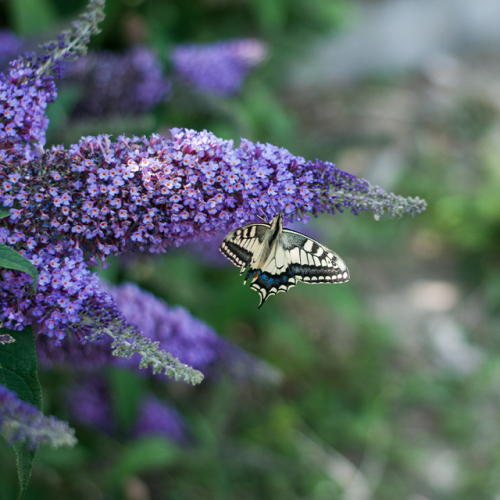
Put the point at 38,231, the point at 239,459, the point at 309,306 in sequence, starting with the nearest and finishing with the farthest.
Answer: the point at 38,231 < the point at 239,459 < the point at 309,306

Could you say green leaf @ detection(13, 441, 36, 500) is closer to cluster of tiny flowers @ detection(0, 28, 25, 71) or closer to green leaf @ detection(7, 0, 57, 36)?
cluster of tiny flowers @ detection(0, 28, 25, 71)

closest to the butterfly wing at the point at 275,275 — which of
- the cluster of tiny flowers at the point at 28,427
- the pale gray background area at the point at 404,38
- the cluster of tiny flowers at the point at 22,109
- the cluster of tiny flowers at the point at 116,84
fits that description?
the cluster of tiny flowers at the point at 22,109

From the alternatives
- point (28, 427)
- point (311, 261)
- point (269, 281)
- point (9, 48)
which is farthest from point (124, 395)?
point (28, 427)

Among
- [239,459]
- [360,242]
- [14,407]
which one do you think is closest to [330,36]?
[360,242]

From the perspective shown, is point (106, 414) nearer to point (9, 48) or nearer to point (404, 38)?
point (9, 48)

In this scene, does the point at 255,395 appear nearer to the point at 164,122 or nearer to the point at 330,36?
the point at 164,122

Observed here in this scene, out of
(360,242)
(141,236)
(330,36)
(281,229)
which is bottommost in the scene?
(141,236)

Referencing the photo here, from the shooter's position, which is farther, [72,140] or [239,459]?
[239,459]

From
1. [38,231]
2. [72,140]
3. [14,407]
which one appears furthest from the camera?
[72,140]
